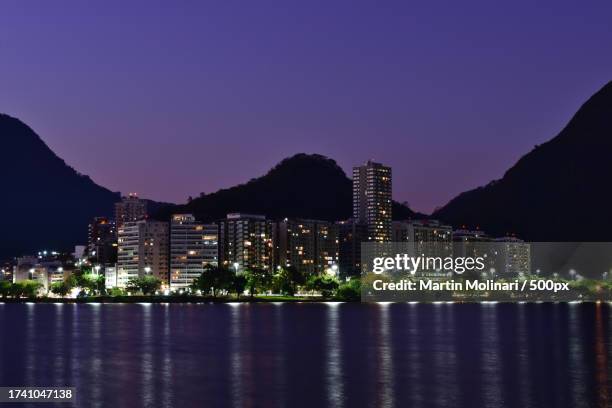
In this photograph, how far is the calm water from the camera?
35188 millimetres

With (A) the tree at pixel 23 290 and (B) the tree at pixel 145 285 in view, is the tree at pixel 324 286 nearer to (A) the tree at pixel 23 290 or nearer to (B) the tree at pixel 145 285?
(B) the tree at pixel 145 285

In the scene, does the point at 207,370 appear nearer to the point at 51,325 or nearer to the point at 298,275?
the point at 51,325

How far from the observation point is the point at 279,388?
123ft

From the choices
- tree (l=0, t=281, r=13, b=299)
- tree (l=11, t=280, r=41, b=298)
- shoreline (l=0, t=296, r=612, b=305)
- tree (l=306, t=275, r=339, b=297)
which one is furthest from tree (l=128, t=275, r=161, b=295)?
tree (l=306, t=275, r=339, b=297)

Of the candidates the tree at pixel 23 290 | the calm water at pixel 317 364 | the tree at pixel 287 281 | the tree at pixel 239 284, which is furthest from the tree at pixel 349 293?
the calm water at pixel 317 364

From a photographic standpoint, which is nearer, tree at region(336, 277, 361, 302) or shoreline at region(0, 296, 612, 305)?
shoreline at region(0, 296, 612, 305)

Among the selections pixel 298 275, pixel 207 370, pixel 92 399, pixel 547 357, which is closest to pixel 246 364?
pixel 207 370

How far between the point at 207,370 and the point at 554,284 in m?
146

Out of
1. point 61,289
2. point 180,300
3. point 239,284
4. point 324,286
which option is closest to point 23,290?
point 61,289

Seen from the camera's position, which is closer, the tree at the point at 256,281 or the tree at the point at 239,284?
the tree at the point at 239,284

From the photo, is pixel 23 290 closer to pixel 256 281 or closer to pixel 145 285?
pixel 145 285

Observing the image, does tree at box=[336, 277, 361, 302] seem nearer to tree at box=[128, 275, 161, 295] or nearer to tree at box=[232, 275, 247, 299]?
tree at box=[232, 275, 247, 299]

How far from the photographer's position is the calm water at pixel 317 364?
35.2 meters

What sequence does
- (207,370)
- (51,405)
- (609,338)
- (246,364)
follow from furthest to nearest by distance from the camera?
(609,338)
(246,364)
(207,370)
(51,405)
